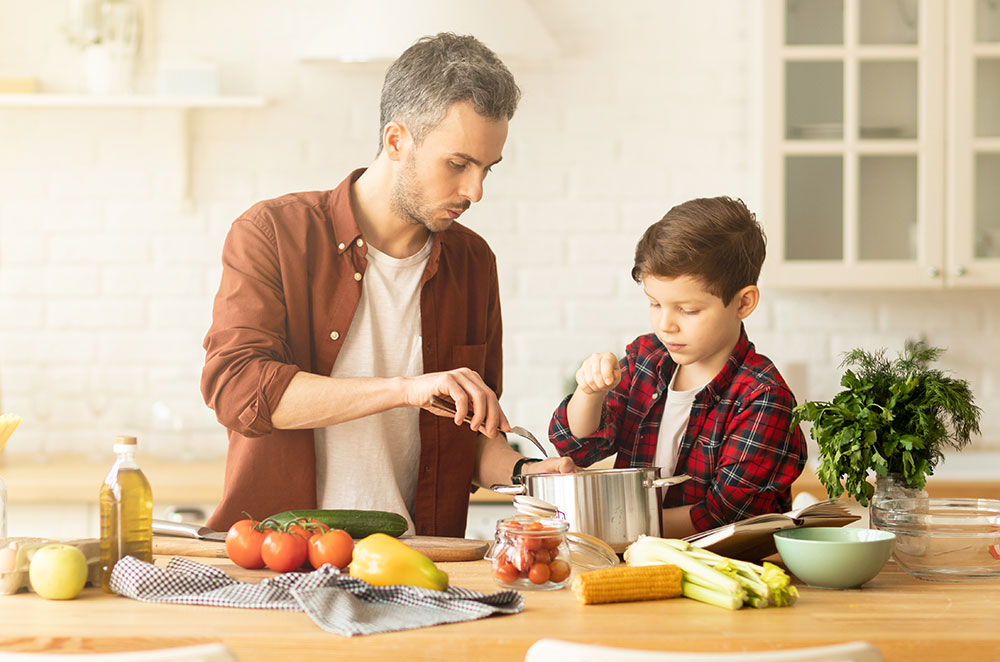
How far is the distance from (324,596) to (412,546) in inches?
14.2

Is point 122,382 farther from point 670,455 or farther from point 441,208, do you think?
point 670,455

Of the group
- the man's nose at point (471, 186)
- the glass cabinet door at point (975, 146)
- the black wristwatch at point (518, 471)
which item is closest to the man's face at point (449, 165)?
the man's nose at point (471, 186)

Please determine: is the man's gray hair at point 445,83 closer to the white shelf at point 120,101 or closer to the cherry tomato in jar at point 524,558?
the cherry tomato in jar at point 524,558

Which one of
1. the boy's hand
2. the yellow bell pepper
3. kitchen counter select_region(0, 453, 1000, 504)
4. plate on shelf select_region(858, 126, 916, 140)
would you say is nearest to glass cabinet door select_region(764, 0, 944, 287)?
plate on shelf select_region(858, 126, 916, 140)

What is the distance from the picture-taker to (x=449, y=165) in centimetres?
206

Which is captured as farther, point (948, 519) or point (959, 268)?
point (959, 268)

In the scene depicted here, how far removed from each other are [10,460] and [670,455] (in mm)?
2551

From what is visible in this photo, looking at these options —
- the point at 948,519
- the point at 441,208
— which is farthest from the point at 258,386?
the point at 948,519

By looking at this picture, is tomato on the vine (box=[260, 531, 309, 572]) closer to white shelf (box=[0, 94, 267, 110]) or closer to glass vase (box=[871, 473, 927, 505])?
glass vase (box=[871, 473, 927, 505])

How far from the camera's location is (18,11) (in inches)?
148

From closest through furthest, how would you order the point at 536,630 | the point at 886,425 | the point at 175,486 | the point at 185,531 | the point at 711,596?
the point at 536,630 < the point at 711,596 < the point at 886,425 < the point at 185,531 < the point at 175,486

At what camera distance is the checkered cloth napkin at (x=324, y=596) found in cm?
133

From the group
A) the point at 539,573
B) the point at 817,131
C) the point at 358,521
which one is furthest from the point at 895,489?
the point at 817,131

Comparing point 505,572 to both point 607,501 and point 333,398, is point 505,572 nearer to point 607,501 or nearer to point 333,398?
point 607,501
